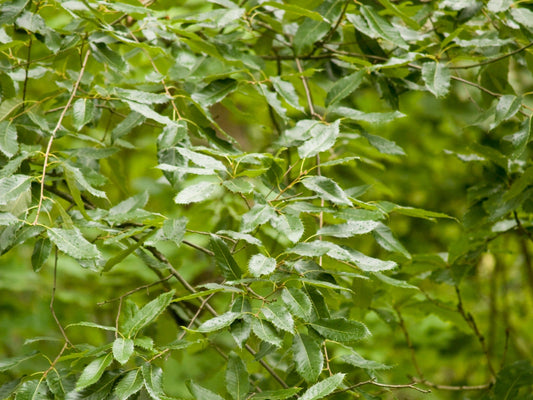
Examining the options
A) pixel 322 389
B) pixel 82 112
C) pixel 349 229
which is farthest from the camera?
pixel 82 112

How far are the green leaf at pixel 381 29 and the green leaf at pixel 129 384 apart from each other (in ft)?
3.18

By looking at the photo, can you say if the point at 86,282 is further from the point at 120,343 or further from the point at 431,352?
the point at 120,343

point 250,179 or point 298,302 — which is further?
point 250,179

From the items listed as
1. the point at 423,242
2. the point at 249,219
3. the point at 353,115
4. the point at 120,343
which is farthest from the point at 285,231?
the point at 423,242

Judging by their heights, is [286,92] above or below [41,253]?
above

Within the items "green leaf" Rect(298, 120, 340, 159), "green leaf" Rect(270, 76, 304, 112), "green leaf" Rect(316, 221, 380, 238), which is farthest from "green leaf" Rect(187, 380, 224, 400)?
"green leaf" Rect(270, 76, 304, 112)

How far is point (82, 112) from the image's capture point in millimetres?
1412

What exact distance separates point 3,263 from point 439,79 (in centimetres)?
267

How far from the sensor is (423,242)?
13.4 feet

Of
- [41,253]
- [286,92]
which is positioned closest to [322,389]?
[41,253]

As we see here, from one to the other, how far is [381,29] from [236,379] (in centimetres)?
90

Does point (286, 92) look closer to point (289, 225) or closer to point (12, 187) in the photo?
point (289, 225)

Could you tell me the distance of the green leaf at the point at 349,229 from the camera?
1.26m

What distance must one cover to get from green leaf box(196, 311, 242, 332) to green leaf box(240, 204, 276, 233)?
15 cm
